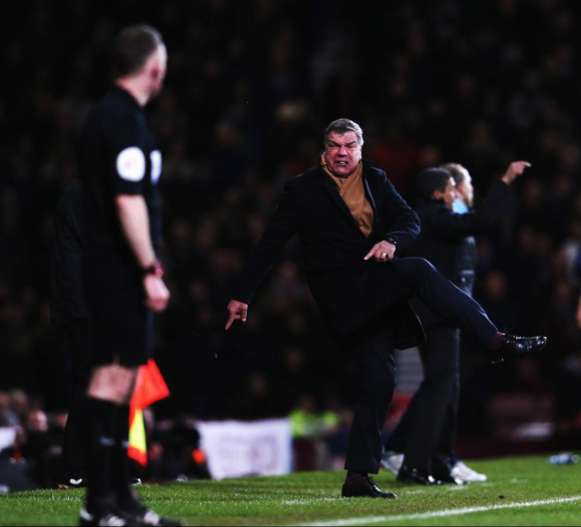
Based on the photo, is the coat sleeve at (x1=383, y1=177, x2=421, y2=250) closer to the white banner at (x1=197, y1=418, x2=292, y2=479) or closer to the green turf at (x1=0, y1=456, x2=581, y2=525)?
the green turf at (x1=0, y1=456, x2=581, y2=525)

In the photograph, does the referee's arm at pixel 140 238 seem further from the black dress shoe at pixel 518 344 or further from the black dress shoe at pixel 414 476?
the black dress shoe at pixel 414 476

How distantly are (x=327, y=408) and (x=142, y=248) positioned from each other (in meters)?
10.9

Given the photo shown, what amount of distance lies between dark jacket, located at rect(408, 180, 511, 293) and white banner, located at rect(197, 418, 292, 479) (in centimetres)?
496

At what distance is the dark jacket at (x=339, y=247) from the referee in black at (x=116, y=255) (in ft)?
7.17

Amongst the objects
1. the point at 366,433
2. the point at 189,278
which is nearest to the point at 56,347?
the point at 189,278

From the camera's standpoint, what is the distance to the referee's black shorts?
694 centimetres

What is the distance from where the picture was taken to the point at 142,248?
269 inches

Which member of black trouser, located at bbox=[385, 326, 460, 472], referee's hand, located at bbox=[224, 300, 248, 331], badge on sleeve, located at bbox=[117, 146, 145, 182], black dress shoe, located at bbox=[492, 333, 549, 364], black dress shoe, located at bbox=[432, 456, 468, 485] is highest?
badge on sleeve, located at bbox=[117, 146, 145, 182]

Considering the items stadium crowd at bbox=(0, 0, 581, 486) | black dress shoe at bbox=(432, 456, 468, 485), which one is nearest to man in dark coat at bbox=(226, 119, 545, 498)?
black dress shoe at bbox=(432, 456, 468, 485)

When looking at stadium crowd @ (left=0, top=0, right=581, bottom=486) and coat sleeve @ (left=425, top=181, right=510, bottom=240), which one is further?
stadium crowd @ (left=0, top=0, right=581, bottom=486)

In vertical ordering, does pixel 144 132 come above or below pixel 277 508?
above

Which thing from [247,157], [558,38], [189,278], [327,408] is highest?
[558,38]

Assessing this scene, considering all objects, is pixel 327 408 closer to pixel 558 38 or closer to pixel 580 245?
pixel 580 245

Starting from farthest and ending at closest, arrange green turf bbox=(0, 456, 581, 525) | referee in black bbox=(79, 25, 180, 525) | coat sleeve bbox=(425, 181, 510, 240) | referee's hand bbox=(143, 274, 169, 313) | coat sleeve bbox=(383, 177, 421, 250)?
coat sleeve bbox=(425, 181, 510, 240) < coat sleeve bbox=(383, 177, 421, 250) < green turf bbox=(0, 456, 581, 525) < referee in black bbox=(79, 25, 180, 525) < referee's hand bbox=(143, 274, 169, 313)
